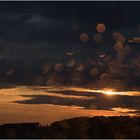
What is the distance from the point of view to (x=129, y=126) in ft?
165

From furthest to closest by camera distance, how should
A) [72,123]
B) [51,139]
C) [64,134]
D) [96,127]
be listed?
[96,127] < [72,123] < [64,134] < [51,139]

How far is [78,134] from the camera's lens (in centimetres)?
4178

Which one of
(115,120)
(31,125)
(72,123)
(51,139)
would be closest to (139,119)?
(115,120)

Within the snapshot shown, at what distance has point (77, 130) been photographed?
4431cm

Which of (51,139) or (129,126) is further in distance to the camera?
(129,126)

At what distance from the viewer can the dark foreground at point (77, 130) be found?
133 ft

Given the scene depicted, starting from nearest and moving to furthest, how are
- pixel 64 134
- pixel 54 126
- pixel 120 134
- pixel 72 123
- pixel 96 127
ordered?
pixel 64 134 → pixel 120 134 → pixel 54 126 → pixel 72 123 → pixel 96 127

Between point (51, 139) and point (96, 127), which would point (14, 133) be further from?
point (96, 127)

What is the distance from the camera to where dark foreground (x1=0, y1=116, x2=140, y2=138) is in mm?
40438

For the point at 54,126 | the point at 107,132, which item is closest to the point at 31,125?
the point at 54,126

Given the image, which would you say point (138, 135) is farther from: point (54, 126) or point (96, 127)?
point (96, 127)

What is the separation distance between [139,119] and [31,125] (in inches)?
528

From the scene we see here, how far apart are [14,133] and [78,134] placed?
8368mm

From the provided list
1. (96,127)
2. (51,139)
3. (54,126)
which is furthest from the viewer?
(96,127)
